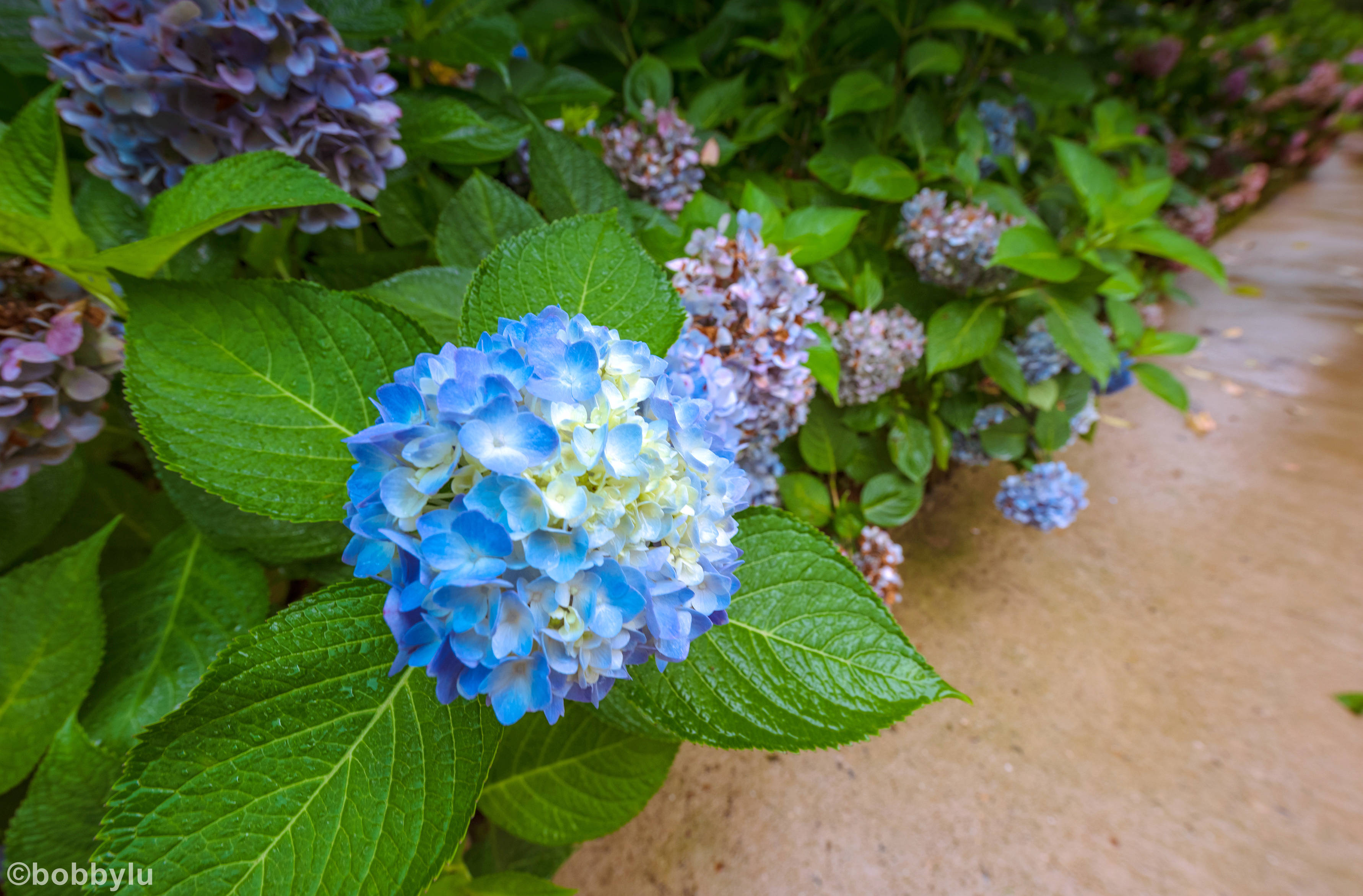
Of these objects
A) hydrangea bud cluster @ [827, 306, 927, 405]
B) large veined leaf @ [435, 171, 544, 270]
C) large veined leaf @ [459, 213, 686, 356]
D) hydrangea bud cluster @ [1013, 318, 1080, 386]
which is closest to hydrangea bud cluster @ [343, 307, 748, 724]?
large veined leaf @ [459, 213, 686, 356]

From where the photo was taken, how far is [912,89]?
1383 millimetres

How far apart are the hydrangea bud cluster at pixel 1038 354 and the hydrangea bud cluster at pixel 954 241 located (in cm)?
14

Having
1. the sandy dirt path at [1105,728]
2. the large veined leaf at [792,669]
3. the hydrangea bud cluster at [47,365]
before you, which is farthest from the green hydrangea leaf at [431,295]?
the sandy dirt path at [1105,728]

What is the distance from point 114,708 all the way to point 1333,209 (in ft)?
19.4

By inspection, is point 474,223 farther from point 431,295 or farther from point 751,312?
point 751,312

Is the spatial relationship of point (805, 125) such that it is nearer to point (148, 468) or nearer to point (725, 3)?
point (725, 3)

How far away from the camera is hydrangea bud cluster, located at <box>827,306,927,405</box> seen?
0.94m

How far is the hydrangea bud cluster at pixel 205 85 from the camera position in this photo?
53 cm

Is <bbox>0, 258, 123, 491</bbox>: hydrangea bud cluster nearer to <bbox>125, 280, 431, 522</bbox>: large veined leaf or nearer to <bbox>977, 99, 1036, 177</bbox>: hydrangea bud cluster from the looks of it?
<bbox>125, 280, 431, 522</bbox>: large veined leaf

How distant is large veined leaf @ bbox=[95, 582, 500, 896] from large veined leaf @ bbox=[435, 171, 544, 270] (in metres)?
0.42

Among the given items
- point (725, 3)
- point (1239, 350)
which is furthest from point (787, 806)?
point (1239, 350)

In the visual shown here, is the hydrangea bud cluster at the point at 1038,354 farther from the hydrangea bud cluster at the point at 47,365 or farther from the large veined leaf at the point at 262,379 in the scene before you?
the hydrangea bud cluster at the point at 47,365

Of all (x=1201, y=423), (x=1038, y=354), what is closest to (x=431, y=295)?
(x=1038, y=354)

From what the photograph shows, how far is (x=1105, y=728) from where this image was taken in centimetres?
115
